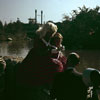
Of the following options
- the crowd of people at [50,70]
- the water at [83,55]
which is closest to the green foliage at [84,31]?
the water at [83,55]

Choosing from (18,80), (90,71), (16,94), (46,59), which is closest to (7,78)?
(16,94)

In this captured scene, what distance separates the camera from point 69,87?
8.54 feet

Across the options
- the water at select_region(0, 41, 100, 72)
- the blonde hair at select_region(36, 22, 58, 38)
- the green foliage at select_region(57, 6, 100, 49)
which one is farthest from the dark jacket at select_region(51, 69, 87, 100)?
the green foliage at select_region(57, 6, 100, 49)

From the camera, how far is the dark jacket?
8.33ft

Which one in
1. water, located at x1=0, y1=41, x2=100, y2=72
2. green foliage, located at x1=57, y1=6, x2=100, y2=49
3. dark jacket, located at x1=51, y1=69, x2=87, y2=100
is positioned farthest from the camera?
green foliage, located at x1=57, y1=6, x2=100, y2=49

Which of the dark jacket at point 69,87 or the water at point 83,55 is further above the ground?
the dark jacket at point 69,87

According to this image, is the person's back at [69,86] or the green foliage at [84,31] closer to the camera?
the person's back at [69,86]

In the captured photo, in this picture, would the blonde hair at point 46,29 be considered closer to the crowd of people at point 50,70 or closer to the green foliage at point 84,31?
the crowd of people at point 50,70

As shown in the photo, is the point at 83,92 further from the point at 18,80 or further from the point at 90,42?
the point at 90,42

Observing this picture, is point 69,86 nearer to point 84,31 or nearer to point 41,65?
point 41,65

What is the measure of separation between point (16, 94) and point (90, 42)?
40.3 m

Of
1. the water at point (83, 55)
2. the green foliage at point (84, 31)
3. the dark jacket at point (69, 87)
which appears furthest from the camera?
the green foliage at point (84, 31)

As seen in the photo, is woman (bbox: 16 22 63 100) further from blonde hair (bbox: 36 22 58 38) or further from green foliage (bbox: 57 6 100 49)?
green foliage (bbox: 57 6 100 49)

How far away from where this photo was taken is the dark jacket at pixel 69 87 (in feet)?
8.33
